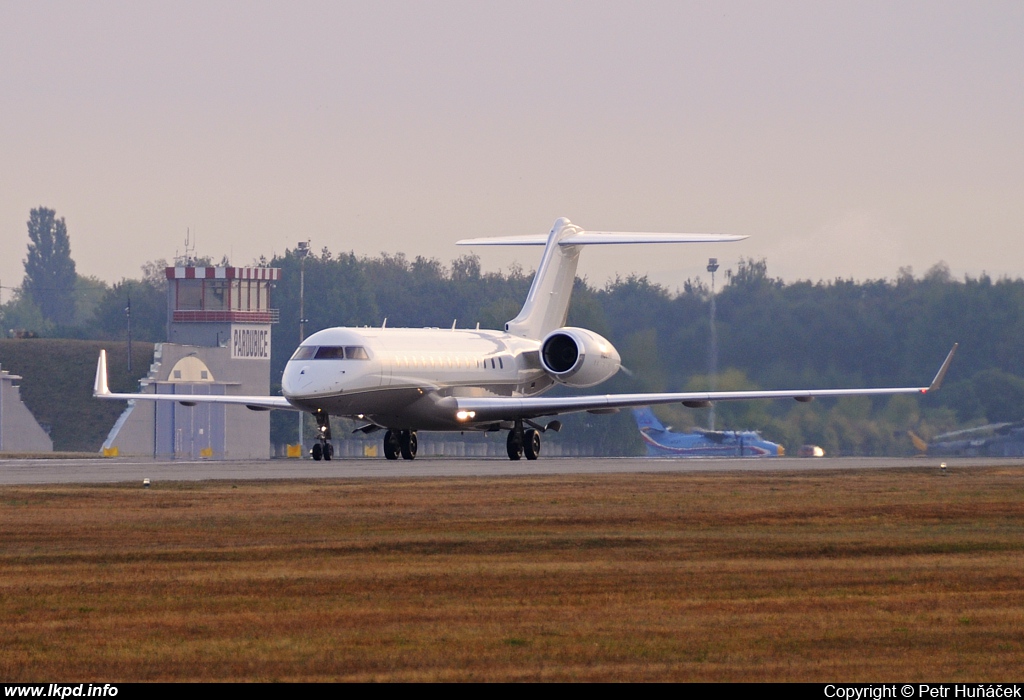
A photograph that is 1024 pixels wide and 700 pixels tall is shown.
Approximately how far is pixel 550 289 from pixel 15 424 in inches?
1672

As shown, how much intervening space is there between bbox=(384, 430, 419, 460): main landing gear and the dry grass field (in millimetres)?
18507

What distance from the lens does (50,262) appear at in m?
178

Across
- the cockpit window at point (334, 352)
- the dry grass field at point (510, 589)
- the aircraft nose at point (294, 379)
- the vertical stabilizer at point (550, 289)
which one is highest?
the vertical stabilizer at point (550, 289)

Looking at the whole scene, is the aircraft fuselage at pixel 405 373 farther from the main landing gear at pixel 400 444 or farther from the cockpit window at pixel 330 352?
the main landing gear at pixel 400 444

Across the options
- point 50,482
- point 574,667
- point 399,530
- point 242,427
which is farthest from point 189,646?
point 242,427

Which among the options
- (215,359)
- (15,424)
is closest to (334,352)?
(15,424)

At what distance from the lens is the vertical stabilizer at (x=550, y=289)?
48.5 m

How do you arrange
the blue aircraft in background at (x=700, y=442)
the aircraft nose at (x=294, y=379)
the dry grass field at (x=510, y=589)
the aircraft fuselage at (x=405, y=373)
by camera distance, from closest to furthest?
the dry grass field at (x=510, y=589) < the aircraft nose at (x=294, y=379) < the aircraft fuselage at (x=405, y=373) < the blue aircraft in background at (x=700, y=442)

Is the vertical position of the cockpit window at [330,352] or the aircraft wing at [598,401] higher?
the cockpit window at [330,352]

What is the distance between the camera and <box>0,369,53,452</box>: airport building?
80.2 metres

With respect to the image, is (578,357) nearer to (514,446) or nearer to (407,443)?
(514,446)

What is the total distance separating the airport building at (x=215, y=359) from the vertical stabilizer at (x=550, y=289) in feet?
122

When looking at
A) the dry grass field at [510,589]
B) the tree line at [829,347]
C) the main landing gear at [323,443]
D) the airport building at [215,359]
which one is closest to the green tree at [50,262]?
the airport building at [215,359]

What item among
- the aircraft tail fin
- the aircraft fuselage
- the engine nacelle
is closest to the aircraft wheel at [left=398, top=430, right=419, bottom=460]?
the aircraft fuselage
